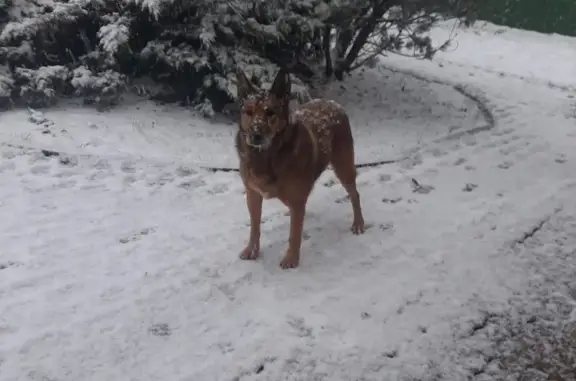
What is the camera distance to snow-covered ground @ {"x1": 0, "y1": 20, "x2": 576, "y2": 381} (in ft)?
10.9

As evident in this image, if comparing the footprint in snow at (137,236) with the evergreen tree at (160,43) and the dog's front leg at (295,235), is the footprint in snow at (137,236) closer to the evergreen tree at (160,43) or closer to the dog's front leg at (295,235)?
the dog's front leg at (295,235)

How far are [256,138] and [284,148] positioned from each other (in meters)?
0.28

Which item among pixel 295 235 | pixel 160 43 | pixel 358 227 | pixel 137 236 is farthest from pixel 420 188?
pixel 160 43

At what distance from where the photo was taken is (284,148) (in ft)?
12.7

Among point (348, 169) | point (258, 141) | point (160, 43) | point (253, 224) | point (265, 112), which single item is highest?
point (265, 112)

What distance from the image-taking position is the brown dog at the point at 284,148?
3.67 meters

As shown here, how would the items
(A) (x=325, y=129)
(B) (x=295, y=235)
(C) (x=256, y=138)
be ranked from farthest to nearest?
(A) (x=325, y=129) < (B) (x=295, y=235) < (C) (x=256, y=138)

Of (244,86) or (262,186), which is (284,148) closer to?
(262,186)

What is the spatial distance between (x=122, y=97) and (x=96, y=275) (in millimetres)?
3982

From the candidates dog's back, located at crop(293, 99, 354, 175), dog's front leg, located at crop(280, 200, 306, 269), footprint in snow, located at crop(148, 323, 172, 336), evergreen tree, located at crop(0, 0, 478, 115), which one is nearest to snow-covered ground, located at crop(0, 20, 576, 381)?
footprint in snow, located at crop(148, 323, 172, 336)

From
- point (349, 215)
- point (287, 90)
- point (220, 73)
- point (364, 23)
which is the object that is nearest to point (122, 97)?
point (220, 73)

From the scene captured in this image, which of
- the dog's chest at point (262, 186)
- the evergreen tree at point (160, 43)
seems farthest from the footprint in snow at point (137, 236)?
the evergreen tree at point (160, 43)

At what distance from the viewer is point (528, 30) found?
16.4 meters

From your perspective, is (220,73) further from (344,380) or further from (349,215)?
(344,380)
